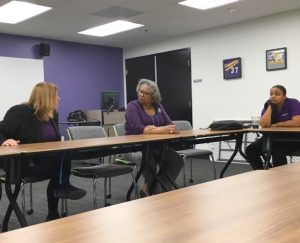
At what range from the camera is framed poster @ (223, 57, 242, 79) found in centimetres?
629

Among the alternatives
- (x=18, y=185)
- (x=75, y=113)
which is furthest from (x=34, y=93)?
(x=75, y=113)

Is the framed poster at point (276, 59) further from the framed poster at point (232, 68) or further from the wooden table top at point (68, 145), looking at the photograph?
the wooden table top at point (68, 145)

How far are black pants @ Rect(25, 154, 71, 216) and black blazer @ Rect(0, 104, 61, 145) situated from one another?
254 millimetres

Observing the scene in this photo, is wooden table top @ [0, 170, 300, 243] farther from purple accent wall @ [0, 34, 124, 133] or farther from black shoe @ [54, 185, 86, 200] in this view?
Result: purple accent wall @ [0, 34, 124, 133]

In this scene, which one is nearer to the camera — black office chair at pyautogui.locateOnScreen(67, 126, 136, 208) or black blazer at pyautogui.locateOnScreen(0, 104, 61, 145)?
black blazer at pyautogui.locateOnScreen(0, 104, 61, 145)

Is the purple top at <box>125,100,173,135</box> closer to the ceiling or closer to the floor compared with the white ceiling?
closer to the floor

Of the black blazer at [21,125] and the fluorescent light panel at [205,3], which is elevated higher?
the fluorescent light panel at [205,3]

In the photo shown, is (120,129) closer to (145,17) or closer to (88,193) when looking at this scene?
(88,193)

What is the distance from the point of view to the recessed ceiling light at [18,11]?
4898 mm

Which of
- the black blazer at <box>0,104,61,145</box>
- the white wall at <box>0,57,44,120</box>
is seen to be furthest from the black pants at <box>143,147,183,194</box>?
the white wall at <box>0,57,44,120</box>

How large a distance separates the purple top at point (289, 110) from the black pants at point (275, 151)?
0.42 meters

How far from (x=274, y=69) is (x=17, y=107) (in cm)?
430

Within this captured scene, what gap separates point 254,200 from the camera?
38.4 inches

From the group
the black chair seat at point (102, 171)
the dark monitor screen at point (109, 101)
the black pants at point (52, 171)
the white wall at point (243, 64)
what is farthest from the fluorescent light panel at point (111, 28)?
the black pants at point (52, 171)
